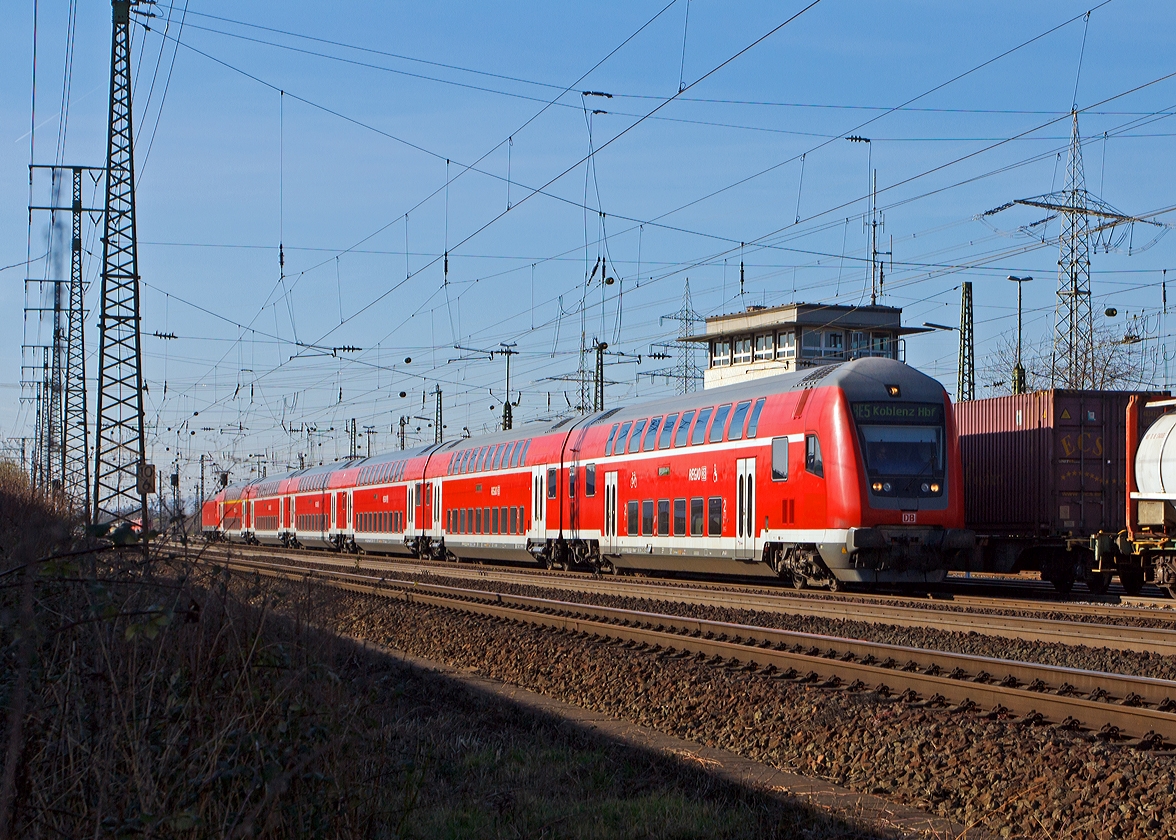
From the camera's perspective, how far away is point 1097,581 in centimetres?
2323

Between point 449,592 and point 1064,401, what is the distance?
1231cm

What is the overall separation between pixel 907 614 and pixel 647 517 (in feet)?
34.6

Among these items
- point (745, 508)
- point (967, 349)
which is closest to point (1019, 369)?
point (967, 349)

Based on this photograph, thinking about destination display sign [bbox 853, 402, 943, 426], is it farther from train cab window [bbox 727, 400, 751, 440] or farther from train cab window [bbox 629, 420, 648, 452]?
train cab window [bbox 629, 420, 648, 452]

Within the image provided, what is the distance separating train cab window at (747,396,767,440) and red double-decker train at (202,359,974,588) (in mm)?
28

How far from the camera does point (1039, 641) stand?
1410 cm

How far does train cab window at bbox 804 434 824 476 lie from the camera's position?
20969 mm

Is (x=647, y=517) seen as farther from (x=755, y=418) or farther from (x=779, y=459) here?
(x=779, y=459)

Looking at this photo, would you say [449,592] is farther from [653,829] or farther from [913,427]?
[653,829]

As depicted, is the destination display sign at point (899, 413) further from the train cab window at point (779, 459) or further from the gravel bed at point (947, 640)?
the gravel bed at point (947, 640)

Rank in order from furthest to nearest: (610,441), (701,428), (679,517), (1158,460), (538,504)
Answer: (538,504)
(610,441)
(679,517)
(701,428)
(1158,460)

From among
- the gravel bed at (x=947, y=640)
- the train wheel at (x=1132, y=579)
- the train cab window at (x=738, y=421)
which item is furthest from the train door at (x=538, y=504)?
the train wheel at (x=1132, y=579)

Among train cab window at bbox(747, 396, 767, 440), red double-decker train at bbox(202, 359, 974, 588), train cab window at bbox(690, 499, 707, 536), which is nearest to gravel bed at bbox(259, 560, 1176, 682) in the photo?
red double-decker train at bbox(202, 359, 974, 588)

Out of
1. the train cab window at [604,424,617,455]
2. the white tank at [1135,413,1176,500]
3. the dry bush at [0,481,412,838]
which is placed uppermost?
the train cab window at [604,424,617,455]
